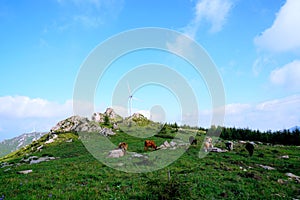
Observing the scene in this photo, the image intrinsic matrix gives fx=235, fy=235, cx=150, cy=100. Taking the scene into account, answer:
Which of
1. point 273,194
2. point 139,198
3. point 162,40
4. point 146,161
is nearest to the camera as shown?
point 139,198

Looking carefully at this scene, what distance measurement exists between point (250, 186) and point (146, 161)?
1122 centimetres

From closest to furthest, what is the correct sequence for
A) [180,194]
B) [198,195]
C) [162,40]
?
[180,194] → [198,195] → [162,40]

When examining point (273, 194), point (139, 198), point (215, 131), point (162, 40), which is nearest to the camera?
point (139, 198)

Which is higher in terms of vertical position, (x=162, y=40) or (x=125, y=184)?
(x=162, y=40)

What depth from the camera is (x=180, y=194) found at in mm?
10281

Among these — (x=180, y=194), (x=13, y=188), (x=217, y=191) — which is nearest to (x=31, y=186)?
(x=13, y=188)

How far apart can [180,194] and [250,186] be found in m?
6.97

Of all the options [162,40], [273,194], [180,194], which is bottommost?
[273,194]

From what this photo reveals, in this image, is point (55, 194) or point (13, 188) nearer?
point (55, 194)

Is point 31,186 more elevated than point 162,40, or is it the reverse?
point 162,40

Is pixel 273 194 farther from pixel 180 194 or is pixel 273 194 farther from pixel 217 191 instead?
pixel 180 194

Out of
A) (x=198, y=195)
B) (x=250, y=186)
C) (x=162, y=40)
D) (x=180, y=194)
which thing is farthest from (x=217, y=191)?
(x=162, y=40)

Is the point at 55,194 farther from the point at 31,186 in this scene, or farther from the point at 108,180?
the point at 108,180

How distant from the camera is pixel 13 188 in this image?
14055 millimetres
